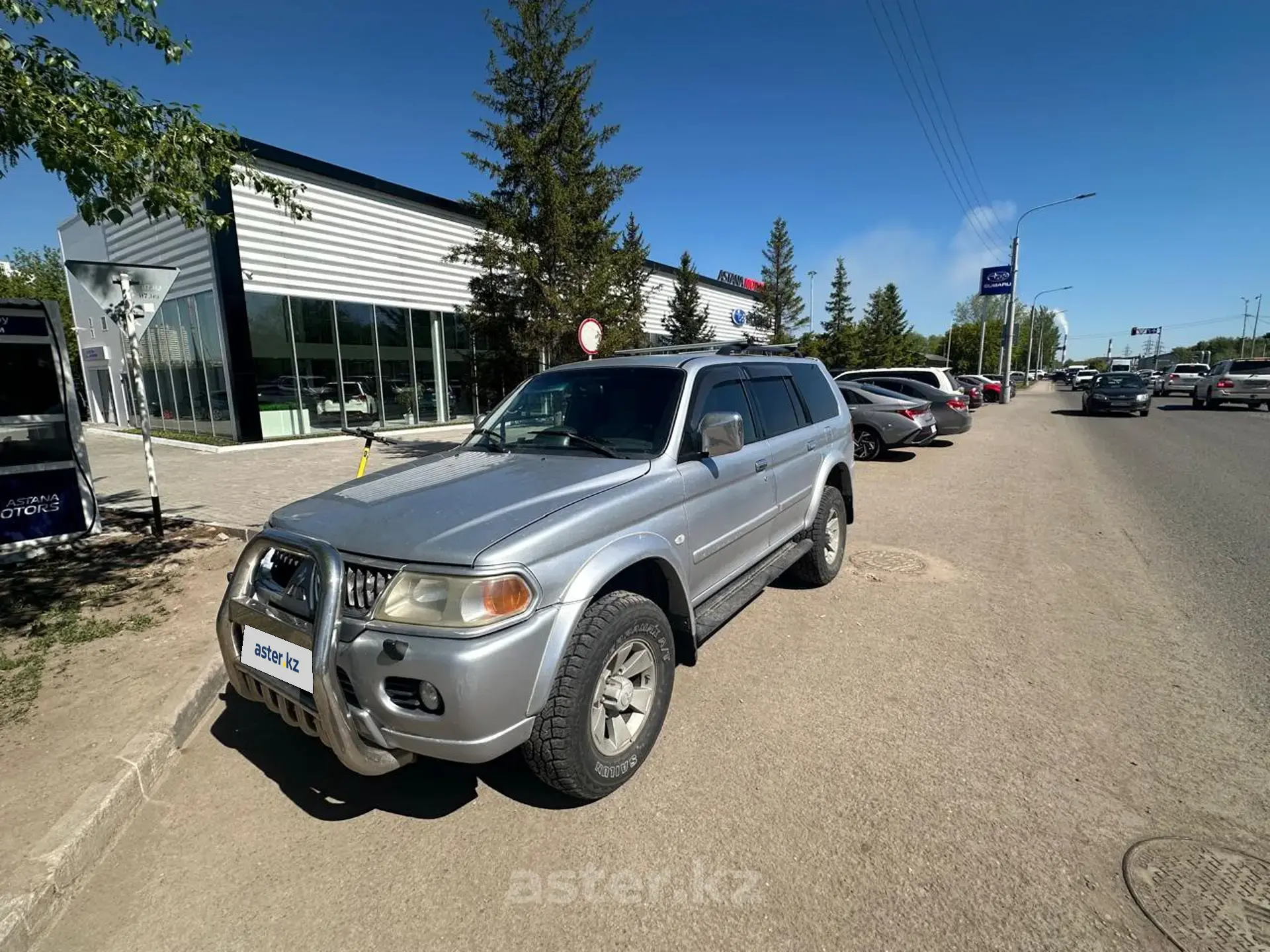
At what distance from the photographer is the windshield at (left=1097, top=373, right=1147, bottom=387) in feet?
72.8

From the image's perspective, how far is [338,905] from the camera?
84.8 inches

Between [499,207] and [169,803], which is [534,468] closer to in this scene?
[169,803]

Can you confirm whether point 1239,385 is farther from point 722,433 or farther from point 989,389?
point 722,433

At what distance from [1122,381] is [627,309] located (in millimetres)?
20917

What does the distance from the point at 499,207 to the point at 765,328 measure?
36246 millimetres

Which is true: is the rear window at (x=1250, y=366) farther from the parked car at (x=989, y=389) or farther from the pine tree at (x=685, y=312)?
the pine tree at (x=685, y=312)

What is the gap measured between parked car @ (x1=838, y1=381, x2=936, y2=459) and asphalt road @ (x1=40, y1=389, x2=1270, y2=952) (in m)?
8.04

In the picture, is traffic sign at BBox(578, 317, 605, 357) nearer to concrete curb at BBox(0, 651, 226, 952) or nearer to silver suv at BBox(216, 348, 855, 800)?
silver suv at BBox(216, 348, 855, 800)

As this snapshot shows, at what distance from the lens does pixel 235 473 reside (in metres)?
11.1

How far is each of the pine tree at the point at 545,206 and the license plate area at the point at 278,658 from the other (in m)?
9.42

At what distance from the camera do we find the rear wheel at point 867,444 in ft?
40.8

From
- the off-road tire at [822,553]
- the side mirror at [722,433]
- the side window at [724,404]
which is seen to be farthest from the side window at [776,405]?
the side mirror at [722,433]

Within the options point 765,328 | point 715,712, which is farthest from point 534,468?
point 765,328

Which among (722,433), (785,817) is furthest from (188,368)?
(785,817)
